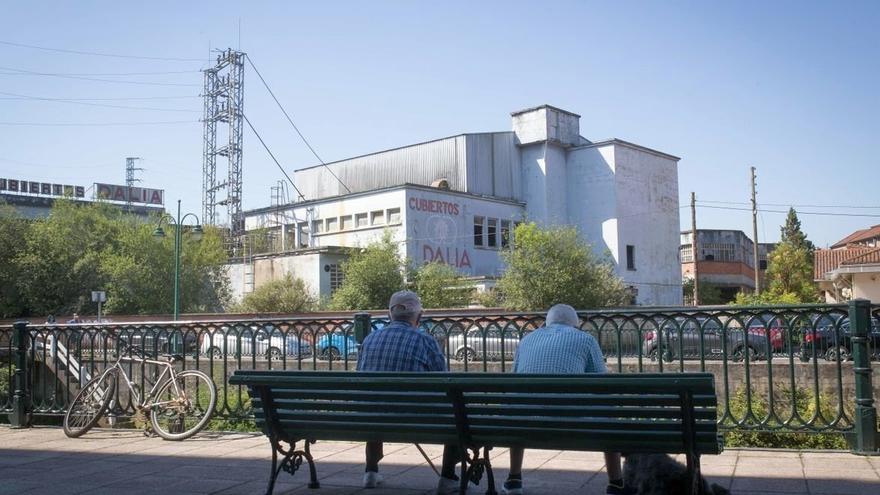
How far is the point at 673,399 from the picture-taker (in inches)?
202

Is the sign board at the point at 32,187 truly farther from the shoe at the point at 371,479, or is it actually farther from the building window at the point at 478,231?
the shoe at the point at 371,479

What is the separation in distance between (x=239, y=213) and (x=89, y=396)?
61.4 meters

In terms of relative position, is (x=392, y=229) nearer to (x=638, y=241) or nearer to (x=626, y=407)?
(x=638, y=241)

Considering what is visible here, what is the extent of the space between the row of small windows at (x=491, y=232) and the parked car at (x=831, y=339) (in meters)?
51.4

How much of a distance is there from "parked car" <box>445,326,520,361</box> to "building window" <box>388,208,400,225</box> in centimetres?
4613

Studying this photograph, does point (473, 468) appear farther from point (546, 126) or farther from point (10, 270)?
point (546, 126)

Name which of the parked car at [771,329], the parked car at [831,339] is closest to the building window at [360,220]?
the parked car at [831,339]

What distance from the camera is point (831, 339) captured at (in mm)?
8398

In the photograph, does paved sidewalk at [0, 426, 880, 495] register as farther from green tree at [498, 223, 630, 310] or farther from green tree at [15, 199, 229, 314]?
green tree at [15, 199, 229, 314]

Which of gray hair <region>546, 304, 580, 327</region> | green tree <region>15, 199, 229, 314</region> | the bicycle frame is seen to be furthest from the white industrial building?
gray hair <region>546, 304, 580, 327</region>

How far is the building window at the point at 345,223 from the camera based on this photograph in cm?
6080

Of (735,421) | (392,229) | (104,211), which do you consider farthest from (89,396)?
(104,211)

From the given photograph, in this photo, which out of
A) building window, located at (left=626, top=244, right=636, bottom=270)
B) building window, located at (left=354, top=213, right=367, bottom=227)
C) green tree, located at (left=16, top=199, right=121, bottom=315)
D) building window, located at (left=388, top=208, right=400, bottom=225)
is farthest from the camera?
building window, located at (left=626, top=244, right=636, bottom=270)

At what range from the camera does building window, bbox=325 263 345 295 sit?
54125mm
